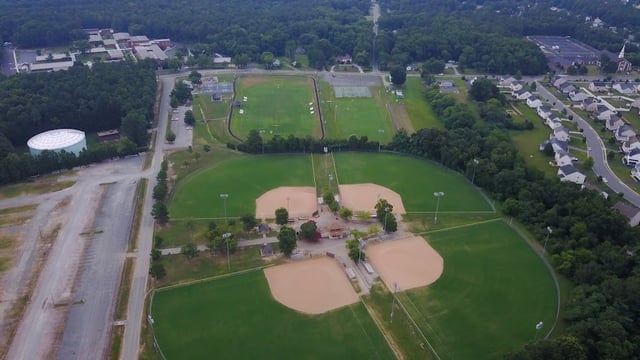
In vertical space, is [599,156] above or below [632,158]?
below

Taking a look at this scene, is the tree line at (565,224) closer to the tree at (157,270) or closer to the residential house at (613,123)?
the residential house at (613,123)

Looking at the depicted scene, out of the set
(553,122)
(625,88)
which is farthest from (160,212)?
(625,88)

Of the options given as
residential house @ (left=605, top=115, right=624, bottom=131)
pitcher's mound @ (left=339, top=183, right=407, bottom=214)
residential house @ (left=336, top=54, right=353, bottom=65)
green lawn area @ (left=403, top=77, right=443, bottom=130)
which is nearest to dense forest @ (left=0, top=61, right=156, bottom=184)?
pitcher's mound @ (left=339, top=183, right=407, bottom=214)

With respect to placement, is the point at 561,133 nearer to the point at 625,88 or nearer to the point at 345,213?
the point at 625,88

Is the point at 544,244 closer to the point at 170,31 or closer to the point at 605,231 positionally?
the point at 605,231

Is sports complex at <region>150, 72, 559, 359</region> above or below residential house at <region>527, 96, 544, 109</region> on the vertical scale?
below

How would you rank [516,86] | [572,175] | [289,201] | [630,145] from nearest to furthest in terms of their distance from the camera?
1. [289,201]
2. [572,175]
3. [630,145]
4. [516,86]

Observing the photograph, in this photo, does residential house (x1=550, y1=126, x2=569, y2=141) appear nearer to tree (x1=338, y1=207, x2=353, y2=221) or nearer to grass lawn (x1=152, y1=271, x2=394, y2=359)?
tree (x1=338, y1=207, x2=353, y2=221)
